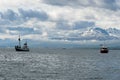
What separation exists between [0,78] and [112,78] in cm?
2385

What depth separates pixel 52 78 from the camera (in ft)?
237

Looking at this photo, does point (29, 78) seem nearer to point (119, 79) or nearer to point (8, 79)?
point (8, 79)

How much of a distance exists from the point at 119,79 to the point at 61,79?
40.2 feet

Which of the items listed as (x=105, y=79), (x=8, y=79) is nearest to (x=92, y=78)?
(x=105, y=79)

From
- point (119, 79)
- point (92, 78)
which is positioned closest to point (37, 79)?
point (92, 78)

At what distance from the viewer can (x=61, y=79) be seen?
7025cm

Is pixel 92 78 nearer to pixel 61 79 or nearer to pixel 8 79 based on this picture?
pixel 61 79

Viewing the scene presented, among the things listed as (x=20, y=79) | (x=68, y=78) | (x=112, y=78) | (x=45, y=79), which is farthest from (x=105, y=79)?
(x=20, y=79)

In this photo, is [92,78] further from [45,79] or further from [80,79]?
[45,79]

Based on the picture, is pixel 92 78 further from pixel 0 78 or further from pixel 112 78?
pixel 0 78

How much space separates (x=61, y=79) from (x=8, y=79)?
10.9m

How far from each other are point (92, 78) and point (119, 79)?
19.2 ft

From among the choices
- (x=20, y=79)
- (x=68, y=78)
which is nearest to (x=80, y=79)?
(x=68, y=78)

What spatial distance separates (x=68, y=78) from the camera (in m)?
72.4
